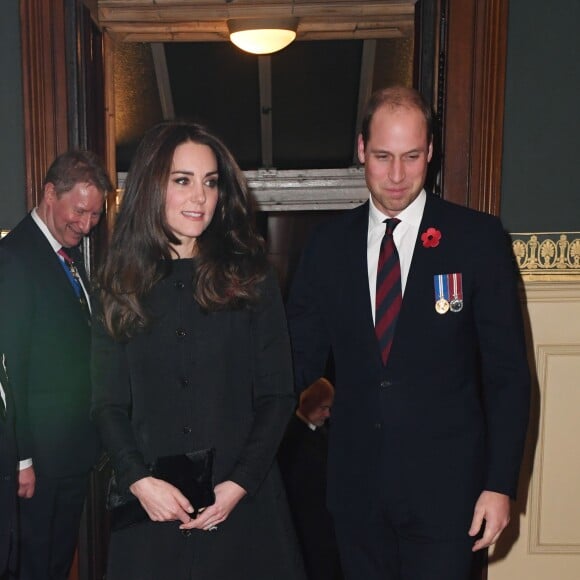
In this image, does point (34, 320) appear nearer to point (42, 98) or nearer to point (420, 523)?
point (42, 98)

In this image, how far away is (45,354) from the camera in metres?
2.64

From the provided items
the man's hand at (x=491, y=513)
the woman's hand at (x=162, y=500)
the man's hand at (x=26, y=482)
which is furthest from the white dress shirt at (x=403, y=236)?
the man's hand at (x=26, y=482)

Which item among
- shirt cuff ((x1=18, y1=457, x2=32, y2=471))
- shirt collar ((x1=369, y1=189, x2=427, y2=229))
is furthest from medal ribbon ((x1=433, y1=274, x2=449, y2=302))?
shirt cuff ((x1=18, y1=457, x2=32, y2=471))

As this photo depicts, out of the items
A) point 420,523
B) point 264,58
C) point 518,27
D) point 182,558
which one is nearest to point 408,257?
point 420,523

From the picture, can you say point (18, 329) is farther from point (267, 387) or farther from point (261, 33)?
point (261, 33)

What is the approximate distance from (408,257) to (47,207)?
146 centimetres

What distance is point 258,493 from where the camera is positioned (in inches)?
72.3

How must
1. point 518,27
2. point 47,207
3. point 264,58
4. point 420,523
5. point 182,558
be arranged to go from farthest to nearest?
1. point 264,58
2. point 518,27
3. point 47,207
4. point 420,523
5. point 182,558

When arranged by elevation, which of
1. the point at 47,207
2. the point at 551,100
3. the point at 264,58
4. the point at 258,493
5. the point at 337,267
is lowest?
the point at 258,493

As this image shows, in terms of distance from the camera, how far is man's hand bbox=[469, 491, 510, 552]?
6.32 ft

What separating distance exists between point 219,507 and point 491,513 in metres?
0.68

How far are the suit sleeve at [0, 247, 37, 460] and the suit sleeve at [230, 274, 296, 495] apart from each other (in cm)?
104

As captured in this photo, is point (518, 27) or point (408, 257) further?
point (518, 27)

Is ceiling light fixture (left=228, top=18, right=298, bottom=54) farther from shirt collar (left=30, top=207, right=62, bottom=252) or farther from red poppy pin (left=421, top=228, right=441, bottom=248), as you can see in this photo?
red poppy pin (left=421, top=228, right=441, bottom=248)
